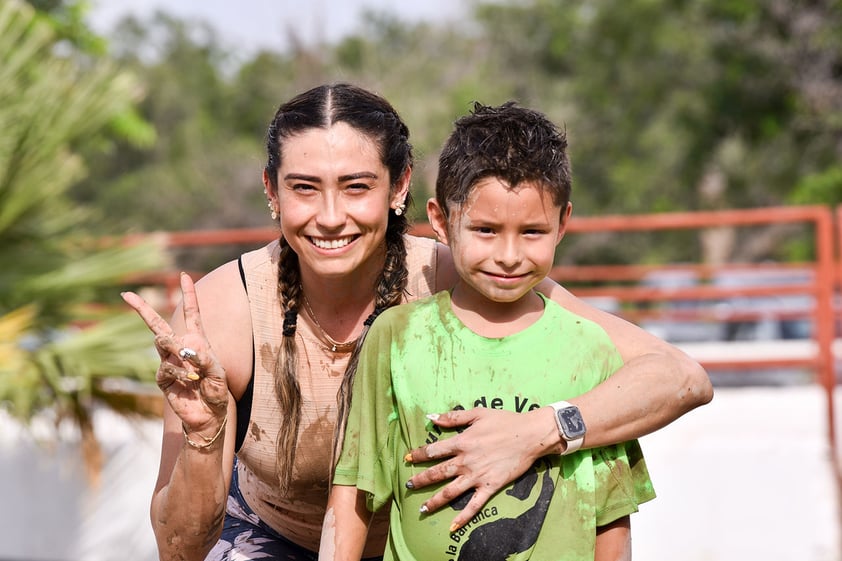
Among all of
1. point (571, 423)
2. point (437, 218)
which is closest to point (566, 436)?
point (571, 423)

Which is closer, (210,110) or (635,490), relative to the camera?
(635,490)

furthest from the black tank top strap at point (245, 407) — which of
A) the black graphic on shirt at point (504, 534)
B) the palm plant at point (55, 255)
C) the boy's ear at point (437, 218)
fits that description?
the palm plant at point (55, 255)

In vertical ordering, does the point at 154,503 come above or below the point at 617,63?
below

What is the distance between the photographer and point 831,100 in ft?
56.0

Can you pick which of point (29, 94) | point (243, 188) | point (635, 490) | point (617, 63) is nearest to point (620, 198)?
point (617, 63)

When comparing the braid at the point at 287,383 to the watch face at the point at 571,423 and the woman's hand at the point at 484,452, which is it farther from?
the watch face at the point at 571,423

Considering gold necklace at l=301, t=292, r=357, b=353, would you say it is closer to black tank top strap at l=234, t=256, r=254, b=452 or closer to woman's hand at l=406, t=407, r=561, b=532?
→ black tank top strap at l=234, t=256, r=254, b=452

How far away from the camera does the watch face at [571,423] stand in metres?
2.09

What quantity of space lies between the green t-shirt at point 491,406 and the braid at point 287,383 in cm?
35

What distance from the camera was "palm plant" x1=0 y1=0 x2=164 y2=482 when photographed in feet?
15.2

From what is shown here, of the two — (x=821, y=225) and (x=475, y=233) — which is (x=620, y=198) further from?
(x=475, y=233)

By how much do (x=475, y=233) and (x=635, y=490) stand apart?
24.5 inches

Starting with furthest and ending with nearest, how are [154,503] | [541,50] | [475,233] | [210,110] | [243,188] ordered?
[210,110] < [541,50] < [243,188] < [154,503] < [475,233]

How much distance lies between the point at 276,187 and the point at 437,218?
→ 0.41 meters
